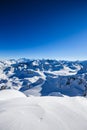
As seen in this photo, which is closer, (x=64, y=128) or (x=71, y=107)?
(x=64, y=128)

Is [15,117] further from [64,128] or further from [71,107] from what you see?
[71,107]

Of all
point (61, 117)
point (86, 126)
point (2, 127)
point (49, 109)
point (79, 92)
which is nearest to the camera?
point (2, 127)

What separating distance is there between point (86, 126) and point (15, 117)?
5.21 metres

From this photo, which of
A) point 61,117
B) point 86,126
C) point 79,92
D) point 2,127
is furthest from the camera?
point 79,92

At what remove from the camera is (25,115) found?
12.1 m

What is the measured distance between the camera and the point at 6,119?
A: 1151 centimetres

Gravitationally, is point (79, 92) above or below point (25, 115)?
below

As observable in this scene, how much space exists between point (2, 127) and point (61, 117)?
4.45 meters

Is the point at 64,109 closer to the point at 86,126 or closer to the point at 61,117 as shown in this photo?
the point at 61,117

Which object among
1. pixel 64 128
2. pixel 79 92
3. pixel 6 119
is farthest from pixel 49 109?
pixel 79 92

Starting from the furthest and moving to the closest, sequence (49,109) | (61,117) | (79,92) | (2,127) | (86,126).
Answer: (79,92) < (49,109) < (61,117) < (86,126) < (2,127)

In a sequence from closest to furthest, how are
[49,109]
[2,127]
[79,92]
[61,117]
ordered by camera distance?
[2,127] < [61,117] < [49,109] < [79,92]

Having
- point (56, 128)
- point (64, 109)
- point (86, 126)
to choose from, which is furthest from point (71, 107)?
point (56, 128)

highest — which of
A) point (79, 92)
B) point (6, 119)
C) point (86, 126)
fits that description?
point (6, 119)
